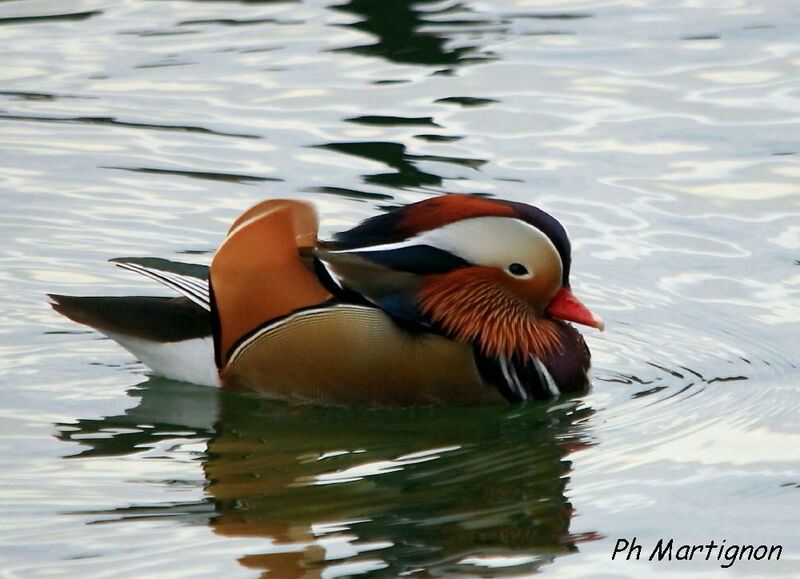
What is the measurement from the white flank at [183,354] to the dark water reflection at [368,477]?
0.09 meters

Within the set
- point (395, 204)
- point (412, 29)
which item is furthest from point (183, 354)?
point (412, 29)

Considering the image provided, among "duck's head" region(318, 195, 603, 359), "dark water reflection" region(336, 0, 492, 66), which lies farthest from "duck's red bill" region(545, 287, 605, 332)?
"dark water reflection" region(336, 0, 492, 66)

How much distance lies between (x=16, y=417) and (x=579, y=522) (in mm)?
2413

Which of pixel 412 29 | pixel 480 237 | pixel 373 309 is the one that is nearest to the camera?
pixel 373 309

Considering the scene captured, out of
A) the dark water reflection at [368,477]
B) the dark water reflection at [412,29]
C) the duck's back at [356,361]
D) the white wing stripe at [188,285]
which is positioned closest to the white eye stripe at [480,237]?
the duck's back at [356,361]

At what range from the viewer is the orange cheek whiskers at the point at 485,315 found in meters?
6.89

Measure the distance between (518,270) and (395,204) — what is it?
244cm

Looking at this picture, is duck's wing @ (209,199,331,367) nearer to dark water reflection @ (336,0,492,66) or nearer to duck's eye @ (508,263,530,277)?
duck's eye @ (508,263,530,277)

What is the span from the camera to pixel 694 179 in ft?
32.2

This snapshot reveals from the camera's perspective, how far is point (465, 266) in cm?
700

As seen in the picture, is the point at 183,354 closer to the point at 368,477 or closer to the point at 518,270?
the point at 368,477

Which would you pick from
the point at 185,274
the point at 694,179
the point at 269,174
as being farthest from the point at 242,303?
the point at 694,179

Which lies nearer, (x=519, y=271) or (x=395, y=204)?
(x=519, y=271)

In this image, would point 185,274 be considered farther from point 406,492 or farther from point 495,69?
point 495,69
